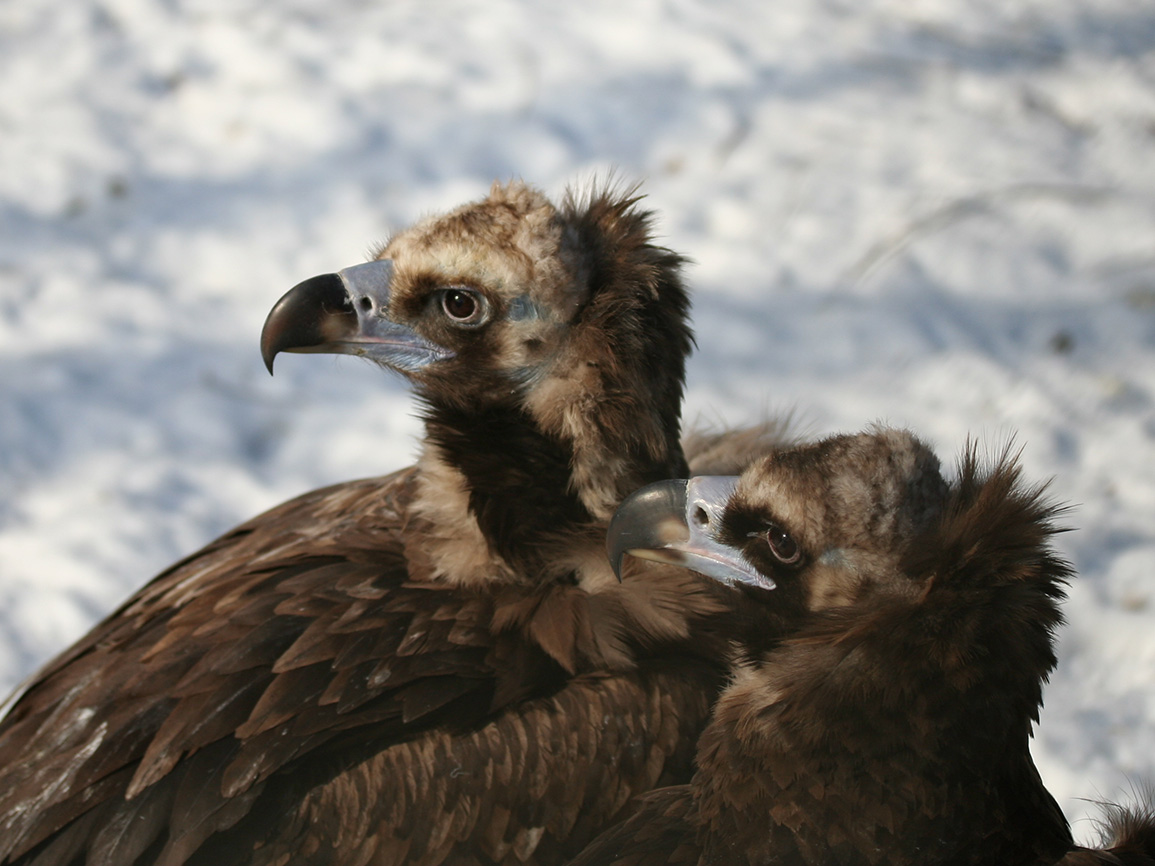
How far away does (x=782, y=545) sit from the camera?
88.0 inches

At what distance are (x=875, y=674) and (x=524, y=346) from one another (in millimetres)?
1031

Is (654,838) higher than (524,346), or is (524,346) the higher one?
(524,346)

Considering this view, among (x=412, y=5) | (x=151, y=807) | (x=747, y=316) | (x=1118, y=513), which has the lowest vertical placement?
(x=151, y=807)

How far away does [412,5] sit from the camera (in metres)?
6.57

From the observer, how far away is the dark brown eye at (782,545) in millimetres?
2213

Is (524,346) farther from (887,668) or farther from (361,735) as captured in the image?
(887,668)

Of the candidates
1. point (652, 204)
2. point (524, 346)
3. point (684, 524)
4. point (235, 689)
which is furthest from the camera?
point (652, 204)

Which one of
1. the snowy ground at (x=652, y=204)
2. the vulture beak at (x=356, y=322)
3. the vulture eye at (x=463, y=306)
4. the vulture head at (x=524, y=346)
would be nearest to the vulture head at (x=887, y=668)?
the vulture head at (x=524, y=346)

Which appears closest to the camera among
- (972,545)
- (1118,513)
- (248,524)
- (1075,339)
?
(972,545)

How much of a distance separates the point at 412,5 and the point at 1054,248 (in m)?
3.54

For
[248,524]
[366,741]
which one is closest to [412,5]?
[248,524]

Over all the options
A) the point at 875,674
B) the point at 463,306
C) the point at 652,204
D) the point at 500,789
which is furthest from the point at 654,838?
the point at 652,204

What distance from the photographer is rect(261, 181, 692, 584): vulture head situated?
258 centimetres

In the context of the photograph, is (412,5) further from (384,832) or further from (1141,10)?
(384,832)
